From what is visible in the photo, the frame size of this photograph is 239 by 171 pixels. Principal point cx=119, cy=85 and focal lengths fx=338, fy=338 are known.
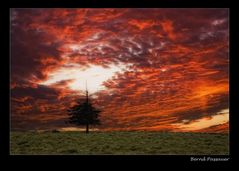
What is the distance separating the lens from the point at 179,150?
19.6m

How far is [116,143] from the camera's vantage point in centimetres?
2153

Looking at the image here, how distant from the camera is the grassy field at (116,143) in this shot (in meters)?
19.6

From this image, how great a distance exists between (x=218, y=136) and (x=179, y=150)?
4681mm

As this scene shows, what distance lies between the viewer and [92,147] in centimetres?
2073

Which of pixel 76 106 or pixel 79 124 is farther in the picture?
pixel 79 124

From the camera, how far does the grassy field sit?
19.6 metres
